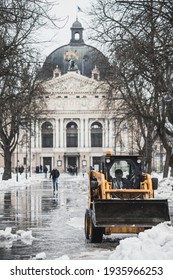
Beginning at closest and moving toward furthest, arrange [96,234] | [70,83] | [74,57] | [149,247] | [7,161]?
1. [149,247]
2. [96,234]
3. [7,161]
4. [70,83]
5. [74,57]

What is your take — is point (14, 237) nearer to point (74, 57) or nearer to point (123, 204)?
point (123, 204)

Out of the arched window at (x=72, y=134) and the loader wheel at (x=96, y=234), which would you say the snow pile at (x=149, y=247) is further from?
the arched window at (x=72, y=134)

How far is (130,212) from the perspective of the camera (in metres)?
15.2

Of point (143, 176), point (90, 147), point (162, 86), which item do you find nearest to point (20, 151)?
point (90, 147)

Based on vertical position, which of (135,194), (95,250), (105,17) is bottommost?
(95,250)

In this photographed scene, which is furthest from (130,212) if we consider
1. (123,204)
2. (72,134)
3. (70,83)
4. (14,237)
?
(72,134)

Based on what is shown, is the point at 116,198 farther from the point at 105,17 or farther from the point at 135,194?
the point at 105,17

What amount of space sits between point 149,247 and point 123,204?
14.0 ft

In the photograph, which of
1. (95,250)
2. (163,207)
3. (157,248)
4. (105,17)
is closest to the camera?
(157,248)

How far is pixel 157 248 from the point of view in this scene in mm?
10953

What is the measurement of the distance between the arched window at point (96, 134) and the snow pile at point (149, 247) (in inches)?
5628

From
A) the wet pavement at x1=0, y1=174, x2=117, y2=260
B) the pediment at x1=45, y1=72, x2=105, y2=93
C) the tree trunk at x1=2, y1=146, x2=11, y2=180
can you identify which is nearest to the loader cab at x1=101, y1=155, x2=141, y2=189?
the wet pavement at x1=0, y1=174, x2=117, y2=260
